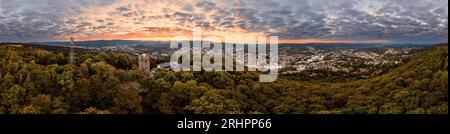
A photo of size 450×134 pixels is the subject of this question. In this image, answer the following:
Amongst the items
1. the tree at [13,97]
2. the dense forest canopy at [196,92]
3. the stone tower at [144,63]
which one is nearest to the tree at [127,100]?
the dense forest canopy at [196,92]

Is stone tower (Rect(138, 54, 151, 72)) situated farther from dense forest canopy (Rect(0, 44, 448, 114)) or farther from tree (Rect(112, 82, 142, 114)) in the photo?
tree (Rect(112, 82, 142, 114))

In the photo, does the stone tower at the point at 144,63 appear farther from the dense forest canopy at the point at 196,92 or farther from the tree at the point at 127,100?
Answer: the tree at the point at 127,100

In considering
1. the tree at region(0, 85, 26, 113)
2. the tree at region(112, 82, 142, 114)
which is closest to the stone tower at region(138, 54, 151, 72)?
the tree at region(112, 82, 142, 114)

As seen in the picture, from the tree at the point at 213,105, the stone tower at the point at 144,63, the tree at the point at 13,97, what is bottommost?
the tree at the point at 213,105

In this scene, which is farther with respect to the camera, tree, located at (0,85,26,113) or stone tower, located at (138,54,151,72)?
stone tower, located at (138,54,151,72)

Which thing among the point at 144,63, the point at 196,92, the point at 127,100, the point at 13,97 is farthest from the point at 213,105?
the point at 13,97

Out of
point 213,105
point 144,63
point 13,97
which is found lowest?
point 213,105

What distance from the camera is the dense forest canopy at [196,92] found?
9.42 m

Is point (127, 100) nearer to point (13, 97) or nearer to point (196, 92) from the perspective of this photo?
point (196, 92)

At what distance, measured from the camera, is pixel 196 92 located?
34.8 ft

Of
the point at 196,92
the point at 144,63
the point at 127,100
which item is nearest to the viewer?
the point at 127,100

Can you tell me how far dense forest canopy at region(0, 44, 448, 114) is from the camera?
30.9ft
